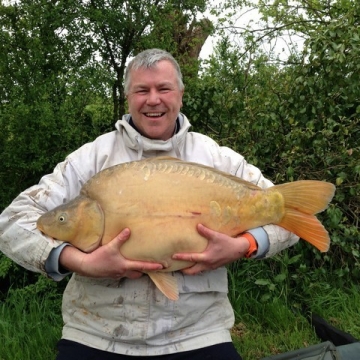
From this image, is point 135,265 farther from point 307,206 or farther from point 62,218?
point 307,206

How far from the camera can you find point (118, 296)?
1.84m

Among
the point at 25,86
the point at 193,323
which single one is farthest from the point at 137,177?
the point at 25,86

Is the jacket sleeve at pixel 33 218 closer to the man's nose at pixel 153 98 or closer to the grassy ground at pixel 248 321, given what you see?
the man's nose at pixel 153 98

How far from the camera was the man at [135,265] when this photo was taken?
1.75 metres

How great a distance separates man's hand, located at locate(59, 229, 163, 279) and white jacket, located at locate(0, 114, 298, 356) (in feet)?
0.24

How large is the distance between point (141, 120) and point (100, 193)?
42 centimetres

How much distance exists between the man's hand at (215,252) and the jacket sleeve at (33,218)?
47 centimetres

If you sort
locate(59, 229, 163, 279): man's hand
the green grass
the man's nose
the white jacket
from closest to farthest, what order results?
locate(59, 229, 163, 279): man's hand → the white jacket → the man's nose → the green grass

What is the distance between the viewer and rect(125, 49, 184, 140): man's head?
200 centimetres

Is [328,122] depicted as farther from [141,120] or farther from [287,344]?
[141,120]

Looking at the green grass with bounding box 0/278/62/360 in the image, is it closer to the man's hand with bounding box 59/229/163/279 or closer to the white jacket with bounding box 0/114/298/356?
the white jacket with bounding box 0/114/298/356

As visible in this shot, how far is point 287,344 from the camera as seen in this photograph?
2.72 m

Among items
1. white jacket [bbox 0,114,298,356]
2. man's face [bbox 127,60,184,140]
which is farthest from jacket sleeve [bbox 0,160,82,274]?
man's face [bbox 127,60,184,140]

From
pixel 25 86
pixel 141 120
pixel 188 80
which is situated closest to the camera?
pixel 141 120
